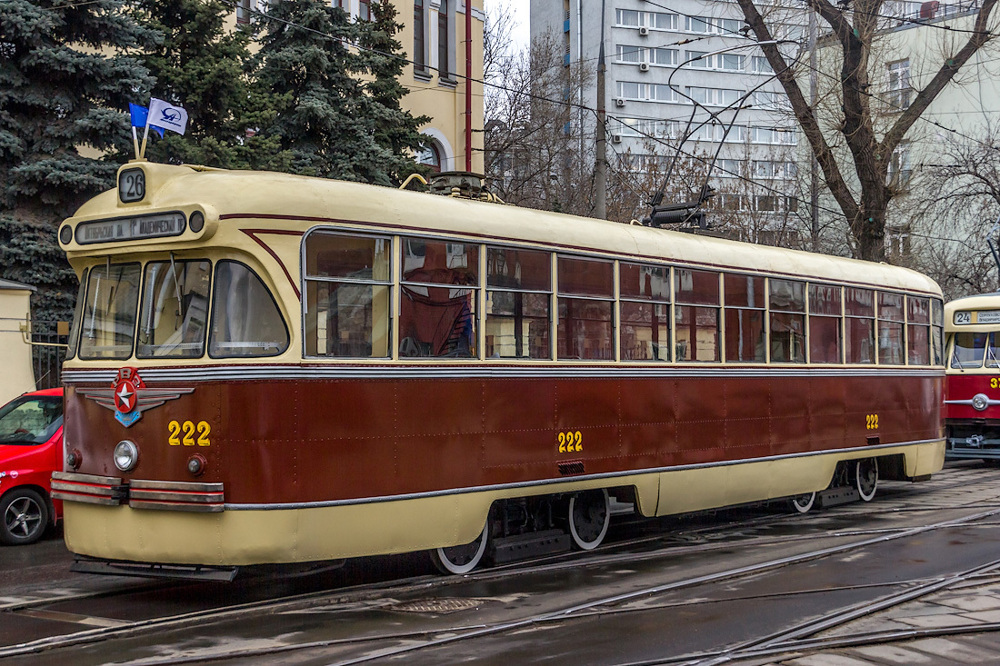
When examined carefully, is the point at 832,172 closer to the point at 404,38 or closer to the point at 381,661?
the point at 404,38

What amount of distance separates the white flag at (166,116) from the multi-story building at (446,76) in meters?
12.8

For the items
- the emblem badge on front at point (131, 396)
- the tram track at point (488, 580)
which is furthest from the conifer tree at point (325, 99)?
the emblem badge on front at point (131, 396)

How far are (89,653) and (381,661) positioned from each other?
175 cm

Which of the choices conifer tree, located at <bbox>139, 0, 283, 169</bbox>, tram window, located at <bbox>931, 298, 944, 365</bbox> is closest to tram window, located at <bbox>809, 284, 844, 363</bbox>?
tram window, located at <bbox>931, 298, 944, 365</bbox>

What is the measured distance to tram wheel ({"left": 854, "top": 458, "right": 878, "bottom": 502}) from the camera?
1589 centimetres

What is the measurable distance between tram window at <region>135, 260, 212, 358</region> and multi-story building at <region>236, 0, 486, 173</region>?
66.5ft

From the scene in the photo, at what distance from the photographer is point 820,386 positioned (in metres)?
14.5

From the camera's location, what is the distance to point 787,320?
14000mm

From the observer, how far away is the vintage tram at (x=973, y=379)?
20812mm

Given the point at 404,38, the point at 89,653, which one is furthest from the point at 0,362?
the point at 404,38

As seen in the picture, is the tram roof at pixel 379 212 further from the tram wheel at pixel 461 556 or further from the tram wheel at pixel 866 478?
the tram wheel at pixel 866 478

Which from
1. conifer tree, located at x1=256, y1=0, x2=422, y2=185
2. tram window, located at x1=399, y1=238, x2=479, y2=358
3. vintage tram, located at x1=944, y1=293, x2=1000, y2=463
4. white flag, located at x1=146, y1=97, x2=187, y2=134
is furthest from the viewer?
vintage tram, located at x1=944, y1=293, x2=1000, y2=463

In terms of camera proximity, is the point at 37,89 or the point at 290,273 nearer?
the point at 290,273

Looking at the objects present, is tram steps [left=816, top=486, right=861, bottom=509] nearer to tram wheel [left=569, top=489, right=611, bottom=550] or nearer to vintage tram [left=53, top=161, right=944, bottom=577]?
vintage tram [left=53, top=161, right=944, bottom=577]
